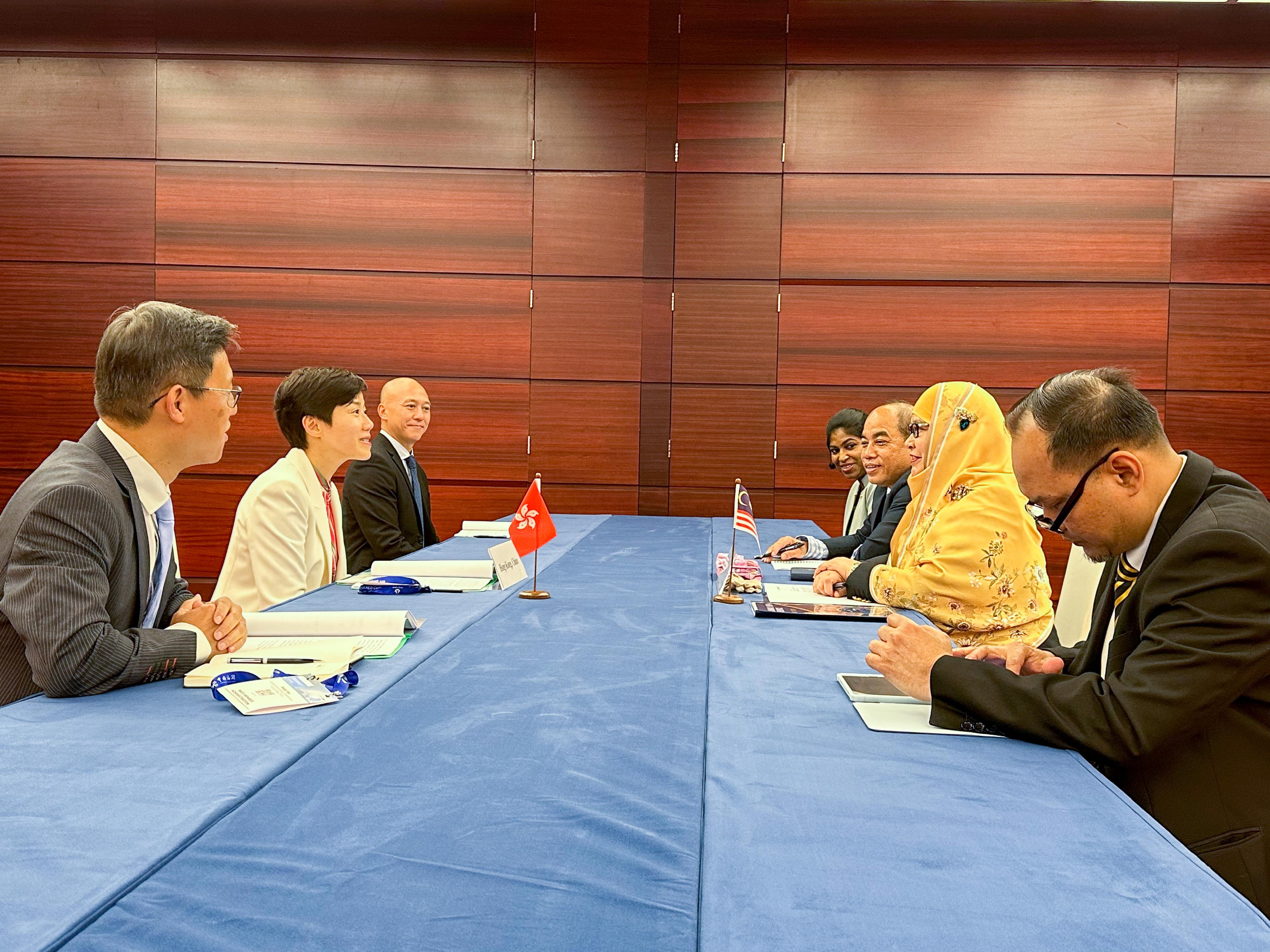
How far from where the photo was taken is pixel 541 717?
5.32ft

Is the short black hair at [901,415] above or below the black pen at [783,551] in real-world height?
above

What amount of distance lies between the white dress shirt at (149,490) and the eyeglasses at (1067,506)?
1.56 metres

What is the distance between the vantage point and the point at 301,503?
118 inches

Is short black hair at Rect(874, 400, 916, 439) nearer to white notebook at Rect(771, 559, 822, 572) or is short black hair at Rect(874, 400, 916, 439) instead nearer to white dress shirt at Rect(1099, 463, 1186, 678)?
white notebook at Rect(771, 559, 822, 572)

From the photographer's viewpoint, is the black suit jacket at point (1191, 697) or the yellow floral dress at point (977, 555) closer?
the black suit jacket at point (1191, 697)

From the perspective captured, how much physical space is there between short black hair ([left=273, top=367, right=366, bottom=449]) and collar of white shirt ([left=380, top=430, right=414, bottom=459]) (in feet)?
4.28

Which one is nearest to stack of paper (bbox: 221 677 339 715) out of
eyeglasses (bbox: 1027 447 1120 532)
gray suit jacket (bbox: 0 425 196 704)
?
gray suit jacket (bbox: 0 425 196 704)

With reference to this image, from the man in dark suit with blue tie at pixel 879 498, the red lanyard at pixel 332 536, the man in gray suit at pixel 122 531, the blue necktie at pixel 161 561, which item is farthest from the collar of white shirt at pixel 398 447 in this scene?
the blue necktie at pixel 161 561

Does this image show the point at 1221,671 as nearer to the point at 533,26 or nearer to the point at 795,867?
the point at 795,867

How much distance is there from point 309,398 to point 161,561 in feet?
4.34

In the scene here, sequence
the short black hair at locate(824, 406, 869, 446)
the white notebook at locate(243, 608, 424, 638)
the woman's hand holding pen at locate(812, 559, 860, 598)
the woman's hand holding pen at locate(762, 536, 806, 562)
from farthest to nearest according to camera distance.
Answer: the short black hair at locate(824, 406, 869, 446)
the woman's hand holding pen at locate(762, 536, 806, 562)
the woman's hand holding pen at locate(812, 559, 860, 598)
the white notebook at locate(243, 608, 424, 638)

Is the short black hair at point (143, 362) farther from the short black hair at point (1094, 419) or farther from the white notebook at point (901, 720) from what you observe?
the short black hair at point (1094, 419)

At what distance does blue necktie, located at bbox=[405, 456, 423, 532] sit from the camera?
4.67 meters

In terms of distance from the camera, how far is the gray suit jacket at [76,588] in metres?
1.66
